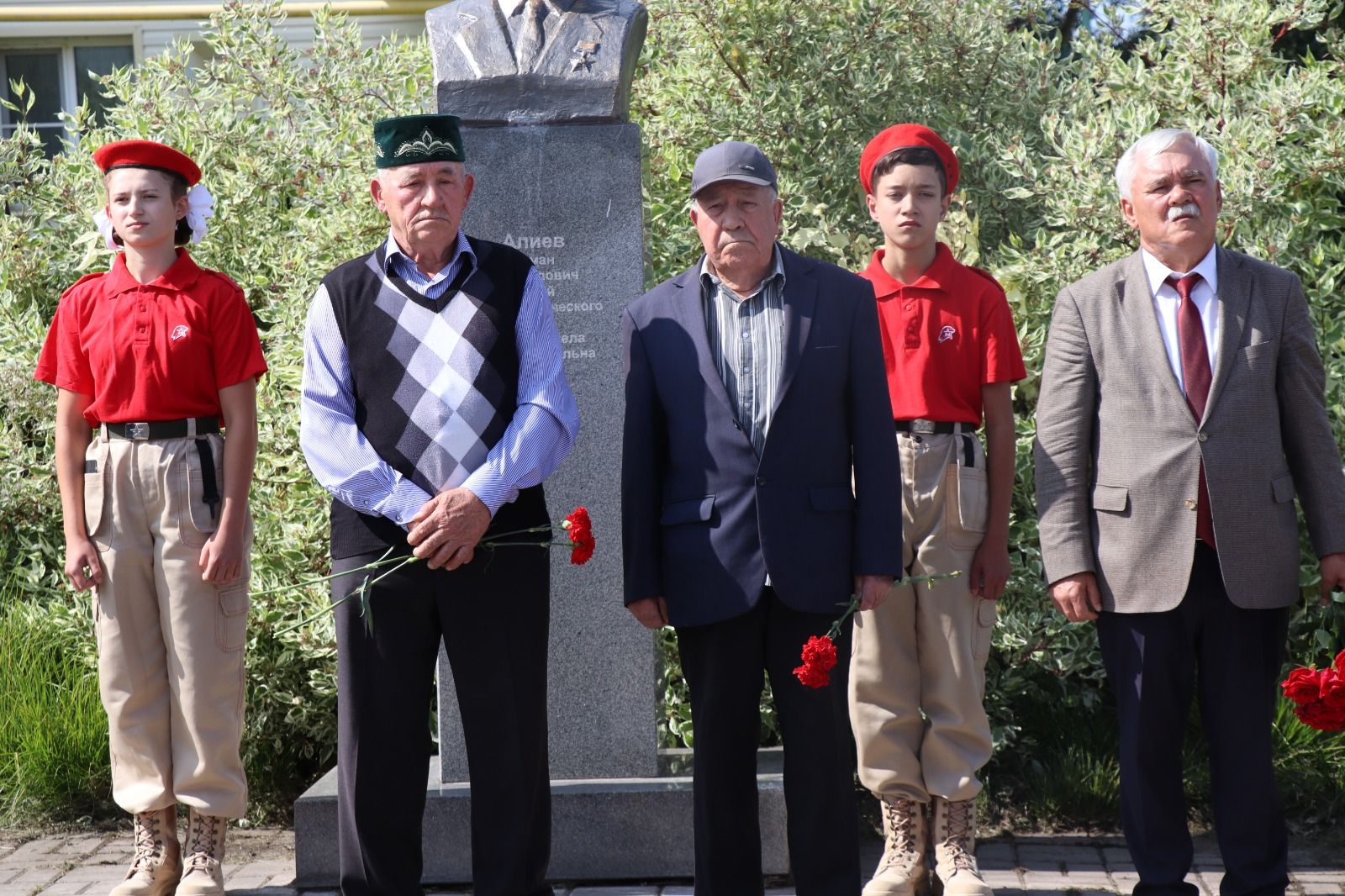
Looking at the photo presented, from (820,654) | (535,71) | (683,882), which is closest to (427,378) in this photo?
(820,654)

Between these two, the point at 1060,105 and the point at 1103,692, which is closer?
the point at 1103,692

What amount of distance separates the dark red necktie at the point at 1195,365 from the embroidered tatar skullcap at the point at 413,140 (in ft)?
6.22

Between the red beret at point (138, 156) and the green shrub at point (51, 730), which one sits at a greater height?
the red beret at point (138, 156)

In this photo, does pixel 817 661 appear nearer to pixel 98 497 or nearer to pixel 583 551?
pixel 583 551

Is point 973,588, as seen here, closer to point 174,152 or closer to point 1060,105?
point 174,152

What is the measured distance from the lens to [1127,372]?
156 inches

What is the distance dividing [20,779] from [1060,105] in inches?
204

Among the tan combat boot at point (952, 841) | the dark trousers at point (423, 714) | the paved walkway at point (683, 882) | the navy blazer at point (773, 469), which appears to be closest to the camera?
the navy blazer at point (773, 469)

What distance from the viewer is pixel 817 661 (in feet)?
11.5

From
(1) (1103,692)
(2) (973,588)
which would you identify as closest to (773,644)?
(2) (973,588)

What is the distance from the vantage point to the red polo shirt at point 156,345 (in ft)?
14.1

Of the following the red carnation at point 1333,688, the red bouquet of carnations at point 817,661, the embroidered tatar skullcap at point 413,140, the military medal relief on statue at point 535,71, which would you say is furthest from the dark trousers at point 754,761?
the military medal relief on statue at point 535,71

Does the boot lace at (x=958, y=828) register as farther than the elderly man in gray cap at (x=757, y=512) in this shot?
Yes

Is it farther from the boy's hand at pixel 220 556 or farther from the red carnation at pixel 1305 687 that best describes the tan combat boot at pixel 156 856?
the red carnation at pixel 1305 687
